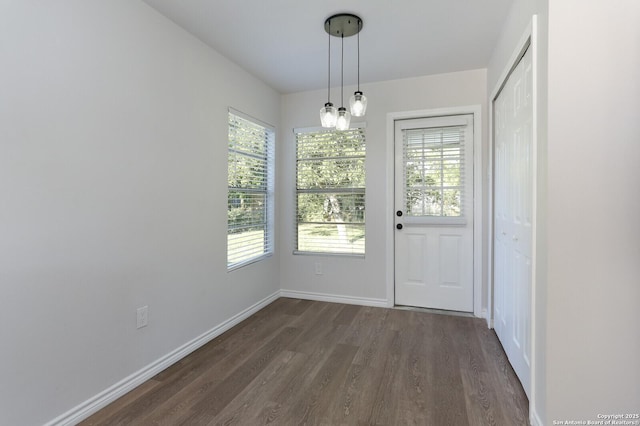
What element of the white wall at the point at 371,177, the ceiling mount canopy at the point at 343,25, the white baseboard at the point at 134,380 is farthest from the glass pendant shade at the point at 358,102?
the white baseboard at the point at 134,380

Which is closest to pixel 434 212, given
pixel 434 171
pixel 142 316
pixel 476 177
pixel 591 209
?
pixel 434 171

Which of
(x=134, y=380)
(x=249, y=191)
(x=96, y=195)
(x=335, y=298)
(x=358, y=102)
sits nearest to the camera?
(x=96, y=195)

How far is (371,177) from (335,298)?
1.47m

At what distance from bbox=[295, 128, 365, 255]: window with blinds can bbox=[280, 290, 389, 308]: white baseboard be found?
0.51 meters

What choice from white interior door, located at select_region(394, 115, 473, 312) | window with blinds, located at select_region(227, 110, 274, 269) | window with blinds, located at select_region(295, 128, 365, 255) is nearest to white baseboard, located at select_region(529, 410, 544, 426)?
white interior door, located at select_region(394, 115, 473, 312)

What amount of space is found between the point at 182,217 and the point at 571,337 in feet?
8.12

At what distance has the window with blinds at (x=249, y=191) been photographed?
3115 millimetres

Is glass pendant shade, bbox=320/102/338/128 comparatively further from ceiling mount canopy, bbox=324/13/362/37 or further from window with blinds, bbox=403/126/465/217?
window with blinds, bbox=403/126/465/217

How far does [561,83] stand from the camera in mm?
1482

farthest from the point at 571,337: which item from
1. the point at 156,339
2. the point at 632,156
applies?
the point at 156,339

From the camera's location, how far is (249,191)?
342 cm

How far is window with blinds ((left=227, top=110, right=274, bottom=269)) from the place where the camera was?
3.12 metres

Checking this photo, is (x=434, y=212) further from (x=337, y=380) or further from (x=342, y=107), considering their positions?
(x=337, y=380)

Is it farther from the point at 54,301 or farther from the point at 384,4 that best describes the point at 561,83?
the point at 54,301
